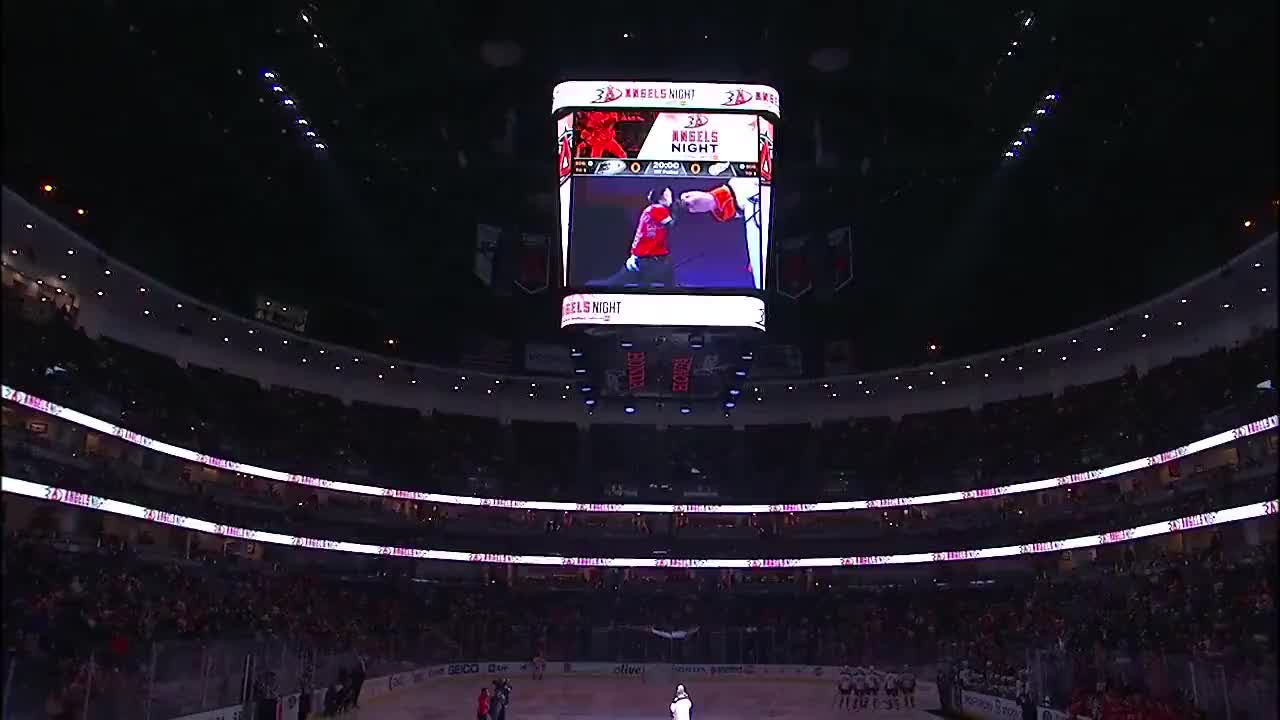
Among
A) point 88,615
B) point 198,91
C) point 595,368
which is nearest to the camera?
point 88,615

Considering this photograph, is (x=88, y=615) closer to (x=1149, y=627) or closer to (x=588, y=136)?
(x=588, y=136)

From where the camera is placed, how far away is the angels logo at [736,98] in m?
28.4

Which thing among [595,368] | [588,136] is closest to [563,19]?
[588,136]

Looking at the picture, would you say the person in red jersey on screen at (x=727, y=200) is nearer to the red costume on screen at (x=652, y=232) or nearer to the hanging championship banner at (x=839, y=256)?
the red costume on screen at (x=652, y=232)

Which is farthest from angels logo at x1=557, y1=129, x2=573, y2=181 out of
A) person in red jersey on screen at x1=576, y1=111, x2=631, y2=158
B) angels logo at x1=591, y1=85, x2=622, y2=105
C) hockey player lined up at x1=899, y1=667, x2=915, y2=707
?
hockey player lined up at x1=899, y1=667, x2=915, y2=707

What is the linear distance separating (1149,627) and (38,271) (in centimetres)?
3905

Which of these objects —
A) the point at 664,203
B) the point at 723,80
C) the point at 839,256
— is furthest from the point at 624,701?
the point at 723,80

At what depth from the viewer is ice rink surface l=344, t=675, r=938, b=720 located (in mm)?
30500

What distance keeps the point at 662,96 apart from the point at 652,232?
4.03 m

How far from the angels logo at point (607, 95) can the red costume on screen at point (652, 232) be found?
11.1 feet

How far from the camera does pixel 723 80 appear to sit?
30016 mm

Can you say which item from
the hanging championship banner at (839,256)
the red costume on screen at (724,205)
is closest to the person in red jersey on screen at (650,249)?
the red costume on screen at (724,205)

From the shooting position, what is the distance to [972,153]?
36.2 metres

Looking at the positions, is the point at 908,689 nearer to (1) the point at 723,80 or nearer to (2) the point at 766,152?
(2) the point at 766,152
